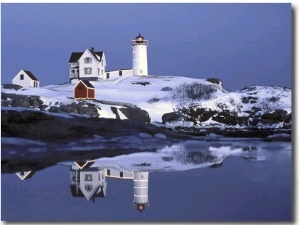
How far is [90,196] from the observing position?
3.34 metres

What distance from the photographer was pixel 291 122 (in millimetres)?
3359

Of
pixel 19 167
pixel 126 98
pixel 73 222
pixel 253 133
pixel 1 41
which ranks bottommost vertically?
pixel 73 222

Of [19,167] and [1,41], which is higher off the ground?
[1,41]

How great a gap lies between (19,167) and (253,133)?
1.48 meters

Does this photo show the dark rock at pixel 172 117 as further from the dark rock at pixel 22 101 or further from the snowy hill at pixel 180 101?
the dark rock at pixel 22 101

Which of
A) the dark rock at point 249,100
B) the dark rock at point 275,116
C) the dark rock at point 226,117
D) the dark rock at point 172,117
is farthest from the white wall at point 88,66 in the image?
the dark rock at point 275,116

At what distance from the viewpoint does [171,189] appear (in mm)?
3344

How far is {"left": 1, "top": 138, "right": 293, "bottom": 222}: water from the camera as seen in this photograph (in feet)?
10.9

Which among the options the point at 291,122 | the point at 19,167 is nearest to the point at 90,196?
the point at 19,167

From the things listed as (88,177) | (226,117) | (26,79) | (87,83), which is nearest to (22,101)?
(26,79)

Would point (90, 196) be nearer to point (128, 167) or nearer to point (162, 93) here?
point (128, 167)

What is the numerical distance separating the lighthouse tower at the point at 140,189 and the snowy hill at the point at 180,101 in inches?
14.0

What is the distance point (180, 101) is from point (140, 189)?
24.1 inches

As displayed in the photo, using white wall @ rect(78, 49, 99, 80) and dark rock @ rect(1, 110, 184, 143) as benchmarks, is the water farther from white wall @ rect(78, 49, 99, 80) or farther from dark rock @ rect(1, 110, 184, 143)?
white wall @ rect(78, 49, 99, 80)
